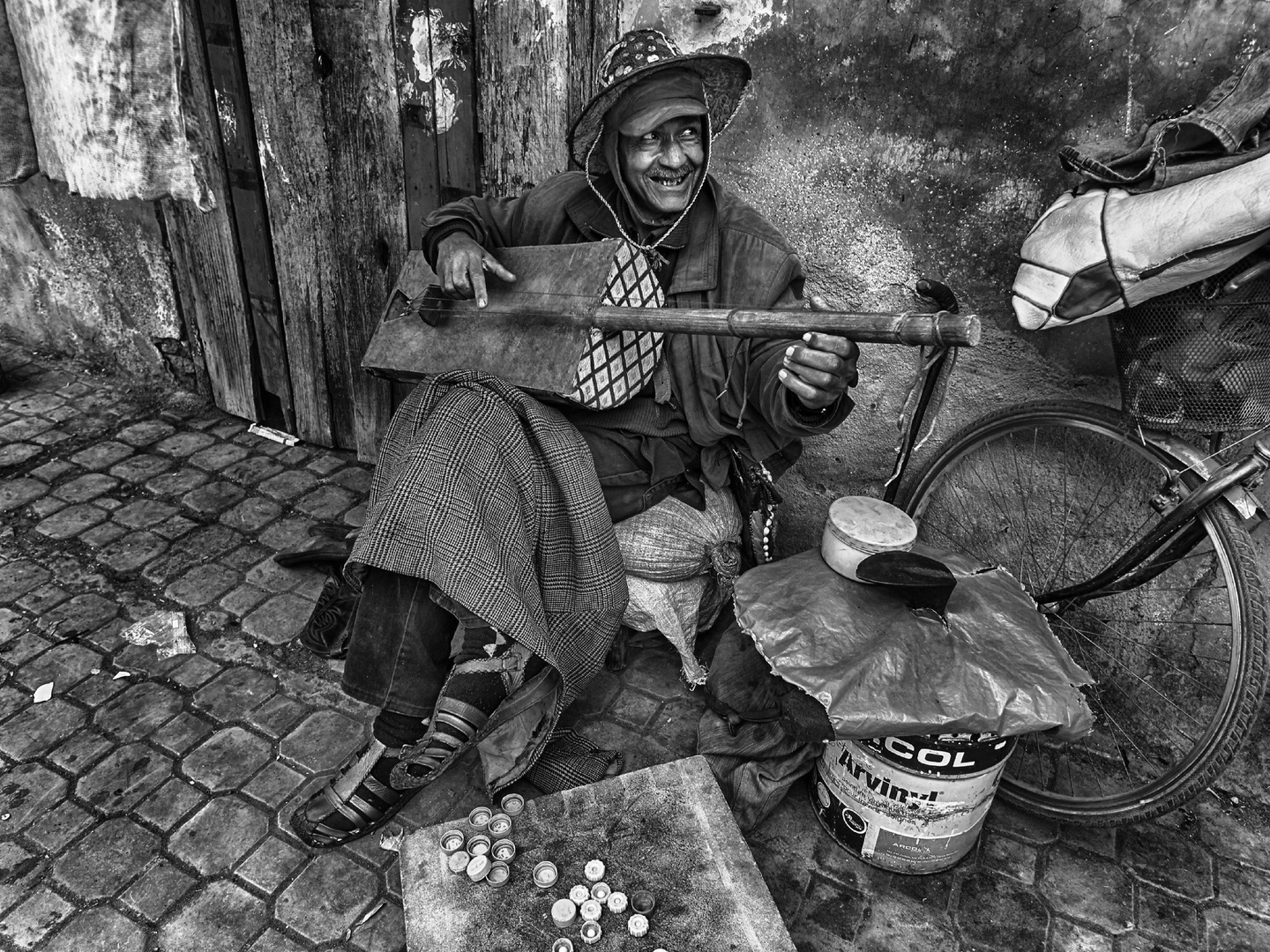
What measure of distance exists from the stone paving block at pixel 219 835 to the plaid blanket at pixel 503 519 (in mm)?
811

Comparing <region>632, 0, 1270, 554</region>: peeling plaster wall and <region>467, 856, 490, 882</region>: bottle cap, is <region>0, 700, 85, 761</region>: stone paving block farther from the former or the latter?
<region>632, 0, 1270, 554</region>: peeling plaster wall

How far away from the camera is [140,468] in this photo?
150 inches

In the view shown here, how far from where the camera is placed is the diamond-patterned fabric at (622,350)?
232cm

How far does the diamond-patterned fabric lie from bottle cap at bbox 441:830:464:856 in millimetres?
1143

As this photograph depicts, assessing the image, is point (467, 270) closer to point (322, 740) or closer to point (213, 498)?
point (322, 740)

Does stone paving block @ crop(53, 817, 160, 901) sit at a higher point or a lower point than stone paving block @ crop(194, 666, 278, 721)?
lower

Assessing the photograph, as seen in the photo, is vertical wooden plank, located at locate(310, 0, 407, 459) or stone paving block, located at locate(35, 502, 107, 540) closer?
vertical wooden plank, located at locate(310, 0, 407, 459)

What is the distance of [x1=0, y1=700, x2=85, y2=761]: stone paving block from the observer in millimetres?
2412

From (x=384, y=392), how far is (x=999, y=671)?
2802 mm

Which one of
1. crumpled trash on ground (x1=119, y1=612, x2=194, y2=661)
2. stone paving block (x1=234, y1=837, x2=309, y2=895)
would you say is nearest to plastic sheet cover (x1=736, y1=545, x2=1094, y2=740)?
stone paving block (x1=234, y1=837, x2=309, y2=895)

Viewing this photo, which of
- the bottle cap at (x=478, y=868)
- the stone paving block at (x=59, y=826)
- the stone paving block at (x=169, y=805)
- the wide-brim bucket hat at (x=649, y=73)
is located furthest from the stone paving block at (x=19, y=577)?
the wide-brim bucket hat at (x=649, y=73)

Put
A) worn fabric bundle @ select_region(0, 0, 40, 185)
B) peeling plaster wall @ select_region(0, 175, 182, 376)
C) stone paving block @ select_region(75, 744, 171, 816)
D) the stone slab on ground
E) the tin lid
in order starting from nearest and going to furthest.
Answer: the stone slab on ground
the tin lid
stone paving block @ select_region(75, 744, 171, 816)
worn fabric bundle @ select_region(0, 0, 40, 185)
peeling plaster wall @ select_region(0, 175, 182, 376)

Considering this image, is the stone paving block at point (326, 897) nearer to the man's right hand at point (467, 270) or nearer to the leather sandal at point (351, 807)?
the leather sandal at point (351, 807)

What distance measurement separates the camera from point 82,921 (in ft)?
6.46
